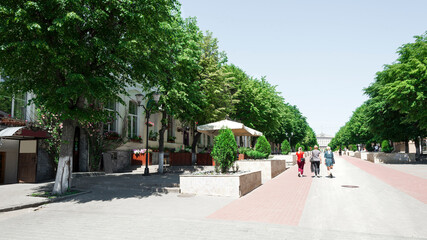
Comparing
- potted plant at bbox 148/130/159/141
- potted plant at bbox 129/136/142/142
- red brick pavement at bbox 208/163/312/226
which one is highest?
potted plant at bbox 148/130/159/141

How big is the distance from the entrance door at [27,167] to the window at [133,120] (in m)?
8.47

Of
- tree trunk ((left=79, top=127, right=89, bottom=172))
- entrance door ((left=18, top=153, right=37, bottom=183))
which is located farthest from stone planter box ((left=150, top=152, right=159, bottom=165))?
entrance door ((left=18, top=153, right=37, bottom=183))

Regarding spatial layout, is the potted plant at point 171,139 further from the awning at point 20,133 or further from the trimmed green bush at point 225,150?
the trimmed green bush at point 225,150

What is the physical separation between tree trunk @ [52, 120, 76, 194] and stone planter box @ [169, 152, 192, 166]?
11.5 metres

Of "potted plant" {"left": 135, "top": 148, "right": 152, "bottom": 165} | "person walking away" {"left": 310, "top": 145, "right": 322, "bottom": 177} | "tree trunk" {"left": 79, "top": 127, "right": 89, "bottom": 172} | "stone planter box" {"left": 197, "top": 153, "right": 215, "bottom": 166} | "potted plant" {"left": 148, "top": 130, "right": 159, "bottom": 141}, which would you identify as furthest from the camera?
"potted plant" {"left": 148, "top": 130, "right": 159, "bottom": 141}

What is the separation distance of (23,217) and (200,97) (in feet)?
→ 43.6

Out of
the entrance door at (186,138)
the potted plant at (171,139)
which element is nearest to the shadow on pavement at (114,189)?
the potted plant at (171,139)

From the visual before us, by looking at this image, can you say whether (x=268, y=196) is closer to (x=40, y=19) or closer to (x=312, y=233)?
(x=312, y=233)

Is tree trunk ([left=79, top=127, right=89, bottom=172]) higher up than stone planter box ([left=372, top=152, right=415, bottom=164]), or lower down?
higher up

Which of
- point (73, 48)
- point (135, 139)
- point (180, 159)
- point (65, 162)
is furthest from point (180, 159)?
point (73, 48)

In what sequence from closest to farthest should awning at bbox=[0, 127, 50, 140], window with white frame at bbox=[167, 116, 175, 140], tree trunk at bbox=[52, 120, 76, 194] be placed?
tree trunk at bbox=[52, 120, 76, 194], awning at bbox=[0, 127, 50, 140], window with white frame at bbox=[167, 116, 175, 140]

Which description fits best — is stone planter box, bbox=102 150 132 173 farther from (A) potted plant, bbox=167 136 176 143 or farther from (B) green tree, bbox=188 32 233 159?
(A) potted plant, bbox=167 136 176 143

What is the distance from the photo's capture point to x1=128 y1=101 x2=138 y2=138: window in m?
22.0

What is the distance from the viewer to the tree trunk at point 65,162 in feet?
33.2
